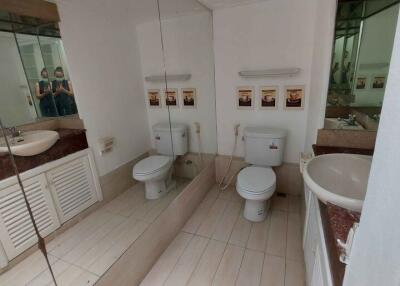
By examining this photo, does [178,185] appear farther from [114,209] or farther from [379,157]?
[379,157]

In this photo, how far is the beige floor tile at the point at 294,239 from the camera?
180 centimetres

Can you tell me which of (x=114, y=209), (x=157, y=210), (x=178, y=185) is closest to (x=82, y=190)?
(x=114, y=209)

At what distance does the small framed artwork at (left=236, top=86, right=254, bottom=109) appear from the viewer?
8.06 feet

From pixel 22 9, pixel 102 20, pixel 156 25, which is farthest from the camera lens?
pixel 156 25

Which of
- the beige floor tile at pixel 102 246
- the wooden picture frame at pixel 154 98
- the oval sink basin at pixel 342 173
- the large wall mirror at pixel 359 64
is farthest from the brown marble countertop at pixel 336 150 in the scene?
the wooden picture frame at pixel 154 98

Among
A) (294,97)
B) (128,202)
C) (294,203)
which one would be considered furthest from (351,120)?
(128,202)

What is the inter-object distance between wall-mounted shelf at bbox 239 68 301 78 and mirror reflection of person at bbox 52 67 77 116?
65.2 inches

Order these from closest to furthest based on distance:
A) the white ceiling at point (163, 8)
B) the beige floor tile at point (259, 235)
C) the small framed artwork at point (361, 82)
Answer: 1. the small framed artwork at point (361, 82)
2. the beige floor tile at point (259, 235)
3. the white ceiling at point (163, 8)

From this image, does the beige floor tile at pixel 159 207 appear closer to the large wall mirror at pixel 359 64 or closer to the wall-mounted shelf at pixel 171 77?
the wall-mounted shelf at pixel 171 77

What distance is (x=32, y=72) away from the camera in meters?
1.25

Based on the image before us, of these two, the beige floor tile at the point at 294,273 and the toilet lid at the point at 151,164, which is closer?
the beige floor tile at the point at 294,273

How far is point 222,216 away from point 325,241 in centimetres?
149

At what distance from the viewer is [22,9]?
1163mm

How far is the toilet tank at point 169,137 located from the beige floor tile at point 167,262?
0.93 m
